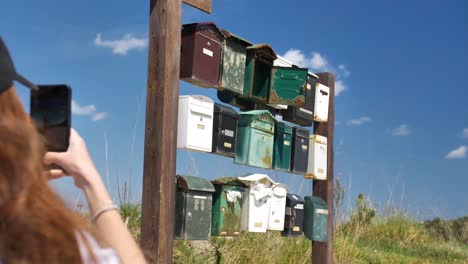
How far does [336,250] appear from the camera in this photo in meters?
6.95

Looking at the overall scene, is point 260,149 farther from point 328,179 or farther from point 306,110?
point 328,179

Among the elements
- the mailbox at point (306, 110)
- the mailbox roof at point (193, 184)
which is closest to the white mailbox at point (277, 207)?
the mailbox at point (306, 110)

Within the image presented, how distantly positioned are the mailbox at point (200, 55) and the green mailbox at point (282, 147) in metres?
0.98

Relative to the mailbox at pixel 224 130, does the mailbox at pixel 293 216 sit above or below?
below

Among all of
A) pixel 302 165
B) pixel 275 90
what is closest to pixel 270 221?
pixel 302 165

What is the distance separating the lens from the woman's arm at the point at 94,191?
122 centimetres

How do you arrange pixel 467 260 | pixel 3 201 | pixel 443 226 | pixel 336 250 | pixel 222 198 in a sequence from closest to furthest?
pixel 3 201 < pixel 222 198 < pixel 336 250 < pixel 467 260 < pixel 443 226

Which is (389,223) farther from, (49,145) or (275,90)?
(49,145)

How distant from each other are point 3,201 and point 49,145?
218 millimetres

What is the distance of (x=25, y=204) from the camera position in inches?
29.4

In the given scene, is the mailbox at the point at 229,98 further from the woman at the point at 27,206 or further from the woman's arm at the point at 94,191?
the woman at the point at 27,206

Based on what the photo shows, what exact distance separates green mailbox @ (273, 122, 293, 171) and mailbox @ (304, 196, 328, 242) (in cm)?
57

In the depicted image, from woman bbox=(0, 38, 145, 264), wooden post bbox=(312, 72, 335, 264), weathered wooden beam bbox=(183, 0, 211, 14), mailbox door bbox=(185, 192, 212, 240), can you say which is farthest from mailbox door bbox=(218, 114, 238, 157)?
woman bbox=(0, 38, 145, 264)

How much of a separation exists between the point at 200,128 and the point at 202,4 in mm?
873
